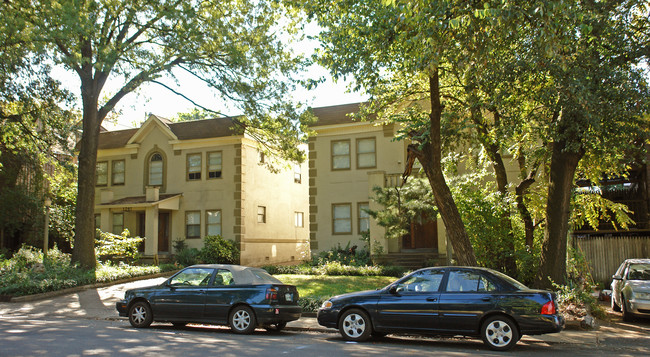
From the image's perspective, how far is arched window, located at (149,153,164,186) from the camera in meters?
30.7

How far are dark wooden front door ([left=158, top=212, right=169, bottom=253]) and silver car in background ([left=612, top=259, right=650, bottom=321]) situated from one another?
73.5ft

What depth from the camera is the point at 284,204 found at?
32281mm

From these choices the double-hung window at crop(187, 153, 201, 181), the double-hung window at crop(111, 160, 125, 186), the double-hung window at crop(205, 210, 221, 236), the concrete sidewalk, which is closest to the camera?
the concrete sidewalk

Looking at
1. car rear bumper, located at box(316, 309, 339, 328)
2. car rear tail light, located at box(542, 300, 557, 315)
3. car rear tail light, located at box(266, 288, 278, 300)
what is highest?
car rear tail light, located at box(266, 288, 278, 300)

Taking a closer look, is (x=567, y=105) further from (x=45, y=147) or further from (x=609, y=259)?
(x=45, y=147)

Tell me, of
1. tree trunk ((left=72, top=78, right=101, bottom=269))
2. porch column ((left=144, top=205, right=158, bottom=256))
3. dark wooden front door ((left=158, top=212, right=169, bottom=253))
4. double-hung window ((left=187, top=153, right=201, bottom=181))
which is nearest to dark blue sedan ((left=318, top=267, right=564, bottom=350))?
tree trunk ((left=72, top=78, right=101, bottom=269))

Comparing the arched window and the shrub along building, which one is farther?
the arched window

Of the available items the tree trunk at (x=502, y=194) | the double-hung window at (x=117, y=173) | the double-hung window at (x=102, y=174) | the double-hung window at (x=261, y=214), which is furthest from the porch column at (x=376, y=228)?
the double-hung window at (x=102, y=174)

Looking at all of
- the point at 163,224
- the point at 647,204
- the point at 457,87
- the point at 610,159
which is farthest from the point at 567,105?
the point at 163,224

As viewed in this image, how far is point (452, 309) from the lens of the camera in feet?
32.0

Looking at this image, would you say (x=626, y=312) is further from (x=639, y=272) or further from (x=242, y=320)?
(x=242, y=320)

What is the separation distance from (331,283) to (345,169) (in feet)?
29.3

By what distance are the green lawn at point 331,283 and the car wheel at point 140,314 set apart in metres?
5.31

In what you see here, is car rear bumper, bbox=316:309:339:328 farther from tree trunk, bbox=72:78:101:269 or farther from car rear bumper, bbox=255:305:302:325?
tree trunk, bbox=72:78:101:269
